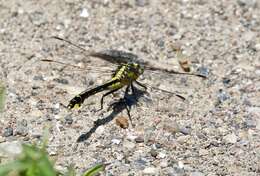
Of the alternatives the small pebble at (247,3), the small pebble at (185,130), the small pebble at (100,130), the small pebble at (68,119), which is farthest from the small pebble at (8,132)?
the small pebble at (247,3)

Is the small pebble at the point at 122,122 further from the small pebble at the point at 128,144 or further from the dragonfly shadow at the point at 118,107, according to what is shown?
the small pebble at the point at 128,144

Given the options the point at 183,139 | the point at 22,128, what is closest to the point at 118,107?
the point at 183,139

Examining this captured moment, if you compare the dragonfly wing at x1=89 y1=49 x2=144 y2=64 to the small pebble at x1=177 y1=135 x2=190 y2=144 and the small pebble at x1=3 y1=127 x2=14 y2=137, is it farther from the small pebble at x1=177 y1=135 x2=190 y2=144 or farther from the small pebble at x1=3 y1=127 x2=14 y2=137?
the small pebble at x1=3 y1=127 x2=14 y2=137

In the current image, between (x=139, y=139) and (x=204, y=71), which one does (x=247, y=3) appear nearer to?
(x=204, y=71)

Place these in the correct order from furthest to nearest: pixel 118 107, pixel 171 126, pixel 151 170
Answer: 1. pixel 118 107
2. pixel 171 126
3. pixel 151 170

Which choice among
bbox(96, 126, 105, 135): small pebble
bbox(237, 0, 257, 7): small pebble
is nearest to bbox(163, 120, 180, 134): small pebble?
bbox(96, 126, 105, 135): small pebble

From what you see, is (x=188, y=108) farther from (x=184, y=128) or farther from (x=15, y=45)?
(x=15, y=45)

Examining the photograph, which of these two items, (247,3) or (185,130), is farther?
(247,3)
